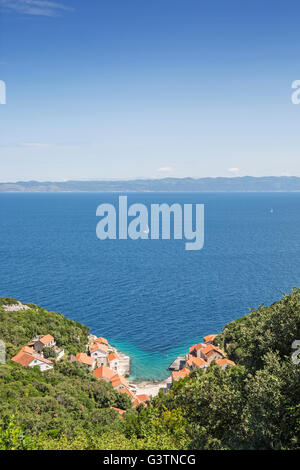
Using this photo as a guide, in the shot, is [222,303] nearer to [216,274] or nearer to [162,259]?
[216,274]

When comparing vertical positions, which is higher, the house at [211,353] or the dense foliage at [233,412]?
the dense foliage at [233,412]

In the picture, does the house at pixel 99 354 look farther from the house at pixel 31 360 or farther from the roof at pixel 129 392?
the roof at pixel 129 392

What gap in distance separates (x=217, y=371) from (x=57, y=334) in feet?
111

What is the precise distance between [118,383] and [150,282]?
41.4m

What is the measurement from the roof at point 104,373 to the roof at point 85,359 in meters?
1.46

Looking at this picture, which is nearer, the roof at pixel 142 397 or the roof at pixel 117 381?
the roof at pixel 142 397

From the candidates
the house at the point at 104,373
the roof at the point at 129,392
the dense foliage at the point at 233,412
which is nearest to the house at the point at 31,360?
the house at the point at 104,373

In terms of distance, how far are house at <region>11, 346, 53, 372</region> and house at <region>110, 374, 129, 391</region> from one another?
7.09m

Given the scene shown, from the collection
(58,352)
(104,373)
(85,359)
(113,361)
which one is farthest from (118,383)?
(58,352)

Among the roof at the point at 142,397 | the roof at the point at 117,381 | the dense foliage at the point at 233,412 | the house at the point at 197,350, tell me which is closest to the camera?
the dense foliage at the point at 233,412

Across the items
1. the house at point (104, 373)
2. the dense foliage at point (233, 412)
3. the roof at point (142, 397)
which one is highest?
the dense foliage at point (233, 412)

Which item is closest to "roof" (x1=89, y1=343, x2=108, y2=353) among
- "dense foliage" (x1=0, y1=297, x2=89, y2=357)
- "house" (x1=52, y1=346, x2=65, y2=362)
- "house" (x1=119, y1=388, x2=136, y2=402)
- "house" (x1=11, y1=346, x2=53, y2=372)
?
"dense foliage" (x1=0, y1=297, x2=89, y2=357)

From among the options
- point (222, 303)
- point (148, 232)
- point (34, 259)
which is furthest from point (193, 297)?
point (148, 232)

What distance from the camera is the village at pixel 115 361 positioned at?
3847 centimetres
